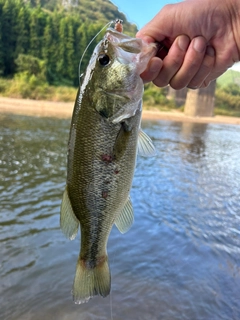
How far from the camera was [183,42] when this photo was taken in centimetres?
224

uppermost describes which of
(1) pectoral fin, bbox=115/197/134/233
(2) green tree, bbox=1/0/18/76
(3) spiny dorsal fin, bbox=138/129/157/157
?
(2) green tree, bbox=1/0/18/76

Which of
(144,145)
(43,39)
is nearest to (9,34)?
(43,39)

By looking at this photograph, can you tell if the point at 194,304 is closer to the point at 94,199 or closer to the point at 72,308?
the point at 72,308

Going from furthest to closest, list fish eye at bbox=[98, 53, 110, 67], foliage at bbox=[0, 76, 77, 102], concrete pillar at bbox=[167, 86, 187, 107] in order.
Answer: concrete pillar at bbox=[167, 86, 187, 107], foliage at bbox=[0, 76, 77, 102], fish eye at bbox=[98, 53, 110, 67]

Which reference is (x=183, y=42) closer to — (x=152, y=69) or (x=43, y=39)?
(x=152, y=69)

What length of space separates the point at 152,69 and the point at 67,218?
0.98m

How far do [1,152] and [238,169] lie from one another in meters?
7.85

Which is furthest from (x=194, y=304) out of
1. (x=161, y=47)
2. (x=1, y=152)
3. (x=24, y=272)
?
(x=1, y=152)

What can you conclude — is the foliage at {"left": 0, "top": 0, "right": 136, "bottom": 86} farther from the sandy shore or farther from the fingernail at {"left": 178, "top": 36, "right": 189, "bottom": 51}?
the fingernail at {"left": 178, "top": 36, "right": 189, "bottom": 51}

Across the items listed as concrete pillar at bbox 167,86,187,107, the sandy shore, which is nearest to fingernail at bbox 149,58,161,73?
the sandy shore

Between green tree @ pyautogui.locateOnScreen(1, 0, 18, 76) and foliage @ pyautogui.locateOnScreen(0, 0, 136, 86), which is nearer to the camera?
green tree @ pyautogui.locateOnScreen(1, 0, 18, 76)

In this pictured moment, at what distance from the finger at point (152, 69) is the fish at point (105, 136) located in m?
0.11

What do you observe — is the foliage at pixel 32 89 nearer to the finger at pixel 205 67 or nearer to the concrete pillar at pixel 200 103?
the concrete pillar at pixel 200 103

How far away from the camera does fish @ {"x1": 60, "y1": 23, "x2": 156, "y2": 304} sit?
1.90 meters
